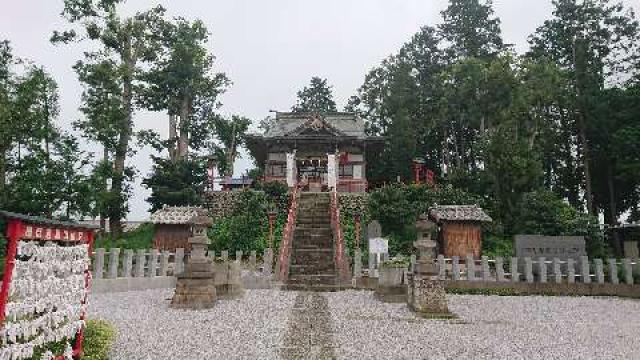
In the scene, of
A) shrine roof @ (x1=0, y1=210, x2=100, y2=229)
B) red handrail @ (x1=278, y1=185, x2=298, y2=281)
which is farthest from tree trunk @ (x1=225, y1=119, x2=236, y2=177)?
shrine roof @ (x1=0, y1=210, x2=100, y2=229)

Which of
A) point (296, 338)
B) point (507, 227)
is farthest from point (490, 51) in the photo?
point (296, 338)

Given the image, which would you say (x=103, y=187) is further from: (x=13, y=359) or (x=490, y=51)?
(x=490, y=51)

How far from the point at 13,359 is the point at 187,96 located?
99.0 feet

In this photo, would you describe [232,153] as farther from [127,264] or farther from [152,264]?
[127,264]

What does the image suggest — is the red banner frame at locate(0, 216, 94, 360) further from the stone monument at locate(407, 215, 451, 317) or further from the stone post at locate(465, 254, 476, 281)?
the stone post at locate(465, 254, 476, 281)

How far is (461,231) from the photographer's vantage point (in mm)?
21156

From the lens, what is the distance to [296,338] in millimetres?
7570

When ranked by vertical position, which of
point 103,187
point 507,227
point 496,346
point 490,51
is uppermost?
point 490,51

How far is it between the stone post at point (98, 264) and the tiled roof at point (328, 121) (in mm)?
20207

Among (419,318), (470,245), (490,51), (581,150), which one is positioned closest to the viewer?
(419,318)

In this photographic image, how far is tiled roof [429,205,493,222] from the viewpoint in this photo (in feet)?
68.6

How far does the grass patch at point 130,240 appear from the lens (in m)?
23.8

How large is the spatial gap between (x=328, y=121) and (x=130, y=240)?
16823 mm

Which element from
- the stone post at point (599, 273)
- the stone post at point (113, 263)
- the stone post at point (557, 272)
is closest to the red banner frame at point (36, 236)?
the stone post at point (113, 263)
